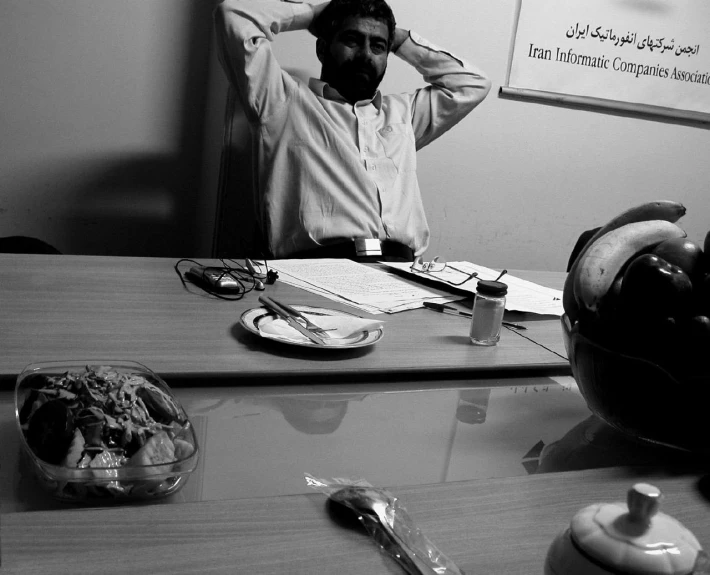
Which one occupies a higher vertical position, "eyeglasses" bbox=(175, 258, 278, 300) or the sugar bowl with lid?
the sugar bowl with lid

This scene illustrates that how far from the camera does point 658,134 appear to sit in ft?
10.3

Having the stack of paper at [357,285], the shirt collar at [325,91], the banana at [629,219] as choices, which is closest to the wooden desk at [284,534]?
the banana at [629,219]

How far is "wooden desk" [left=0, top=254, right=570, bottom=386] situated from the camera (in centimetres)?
85

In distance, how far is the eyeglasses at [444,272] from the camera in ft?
4.67

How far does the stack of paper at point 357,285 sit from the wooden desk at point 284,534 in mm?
629

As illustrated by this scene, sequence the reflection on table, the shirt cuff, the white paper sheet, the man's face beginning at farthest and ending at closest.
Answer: the shirt cuff
the man's face
the white paper sheet
the reflection on table

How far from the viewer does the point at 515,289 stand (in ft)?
4.76

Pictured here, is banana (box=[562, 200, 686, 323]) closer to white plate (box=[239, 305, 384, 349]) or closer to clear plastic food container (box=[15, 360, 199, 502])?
white plate (box=[239, 305, 384, 349])

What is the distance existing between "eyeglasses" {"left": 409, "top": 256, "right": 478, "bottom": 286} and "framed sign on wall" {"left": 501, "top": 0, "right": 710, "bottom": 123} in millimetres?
1535

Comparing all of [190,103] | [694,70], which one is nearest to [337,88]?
[190,103]

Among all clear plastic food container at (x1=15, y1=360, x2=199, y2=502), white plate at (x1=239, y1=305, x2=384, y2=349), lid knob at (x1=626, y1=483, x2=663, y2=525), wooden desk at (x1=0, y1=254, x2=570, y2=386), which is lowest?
wooden desk at (x1=0, y1=254, x2=570, y2=386)

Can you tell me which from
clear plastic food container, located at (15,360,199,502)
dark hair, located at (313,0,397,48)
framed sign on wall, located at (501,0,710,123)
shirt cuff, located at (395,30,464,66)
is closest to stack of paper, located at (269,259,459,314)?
clear plastic food container, located at (15,360,199,502)

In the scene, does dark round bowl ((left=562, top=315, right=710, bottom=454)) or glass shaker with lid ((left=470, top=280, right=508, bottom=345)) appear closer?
dark round bowl ((left=562, top=315, right=710, bottom=454))

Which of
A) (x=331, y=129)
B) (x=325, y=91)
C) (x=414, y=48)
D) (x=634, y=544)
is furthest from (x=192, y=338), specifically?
(x=414, y=48)
